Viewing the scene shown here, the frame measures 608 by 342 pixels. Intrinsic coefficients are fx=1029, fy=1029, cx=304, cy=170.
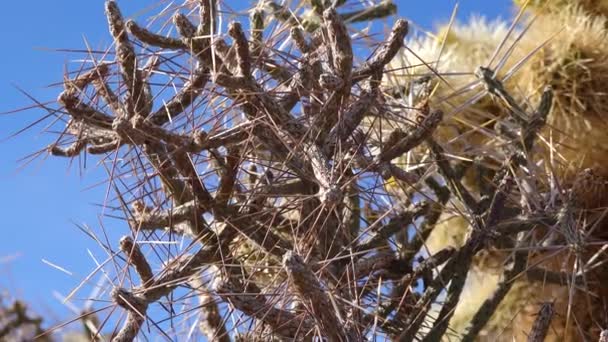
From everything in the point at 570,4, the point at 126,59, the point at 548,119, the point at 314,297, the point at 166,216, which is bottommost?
the point at 314,297

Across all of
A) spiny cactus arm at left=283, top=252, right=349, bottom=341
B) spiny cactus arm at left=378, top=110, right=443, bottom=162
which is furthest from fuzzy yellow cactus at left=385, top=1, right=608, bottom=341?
spiny cactus arm at left=283, top=252, right=349, bottom=341

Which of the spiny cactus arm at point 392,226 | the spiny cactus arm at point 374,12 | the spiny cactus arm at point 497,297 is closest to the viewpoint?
the spiny cactus arm at point 392,226

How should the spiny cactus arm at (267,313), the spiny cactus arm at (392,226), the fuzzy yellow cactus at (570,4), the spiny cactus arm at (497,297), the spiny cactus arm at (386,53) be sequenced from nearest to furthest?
the spiny cactus arm at (267,313) < the spiny cactus arm at (386,53) < the spiny cactus arm at (392,226) < the spiny cactus arm at (497,297) < the fuzzy yellow cactus at (570,4)

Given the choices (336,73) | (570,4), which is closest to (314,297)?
(336,73)

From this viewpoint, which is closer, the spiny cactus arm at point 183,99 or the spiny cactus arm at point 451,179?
the spiny cactus arm at point 183,99

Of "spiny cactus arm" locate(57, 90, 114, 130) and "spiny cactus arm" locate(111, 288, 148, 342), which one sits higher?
"spiny cactus arm" locate(57, 90, 114, 130)

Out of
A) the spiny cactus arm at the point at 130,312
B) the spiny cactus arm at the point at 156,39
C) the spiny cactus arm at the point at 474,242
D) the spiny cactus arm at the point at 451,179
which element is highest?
the spiny cactus arm at the point at 451,179

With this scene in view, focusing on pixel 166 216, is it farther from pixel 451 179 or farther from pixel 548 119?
pixel 548 119

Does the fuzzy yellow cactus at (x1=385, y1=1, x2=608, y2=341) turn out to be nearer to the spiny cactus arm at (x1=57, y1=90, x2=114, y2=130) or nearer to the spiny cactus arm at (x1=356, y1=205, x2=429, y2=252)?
the spiny cactus arm at (x1=356, y1=205, x2=429, y2=252)

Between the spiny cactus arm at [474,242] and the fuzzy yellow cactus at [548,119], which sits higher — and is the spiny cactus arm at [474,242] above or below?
below

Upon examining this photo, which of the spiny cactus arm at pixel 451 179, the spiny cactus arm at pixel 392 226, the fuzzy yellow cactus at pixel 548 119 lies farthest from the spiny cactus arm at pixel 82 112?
the fuzzy yellow cactus at pixel 548 119

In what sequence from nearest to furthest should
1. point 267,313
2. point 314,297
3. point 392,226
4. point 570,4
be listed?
point 314,297, point 267,313, point 392,226, point 570,4

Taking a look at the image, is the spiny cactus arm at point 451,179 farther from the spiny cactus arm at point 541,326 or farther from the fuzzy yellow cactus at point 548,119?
the spiny cactus arm at point 541,326
